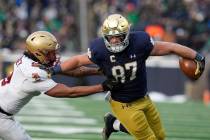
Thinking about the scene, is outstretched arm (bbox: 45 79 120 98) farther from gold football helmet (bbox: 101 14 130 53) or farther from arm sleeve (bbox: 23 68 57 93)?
gold football helmet (bbox: 101 14 130 53)

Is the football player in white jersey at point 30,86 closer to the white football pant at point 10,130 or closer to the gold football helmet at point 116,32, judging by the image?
the white football pant at point 10,130

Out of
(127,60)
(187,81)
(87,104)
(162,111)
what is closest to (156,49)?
(127,60)

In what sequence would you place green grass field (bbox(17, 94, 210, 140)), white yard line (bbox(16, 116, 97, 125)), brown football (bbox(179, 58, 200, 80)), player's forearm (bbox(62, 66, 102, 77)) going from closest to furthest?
1. brown football (bbox(179, 58, 200, 80))
2. player's forearm (bbox(62, 66, 102, 77))
3. green grass field (bbox(17, 94, 210, 140))
4. white yard line (bbox(16, 116, 97, 125))

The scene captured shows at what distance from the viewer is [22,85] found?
5.58 metres

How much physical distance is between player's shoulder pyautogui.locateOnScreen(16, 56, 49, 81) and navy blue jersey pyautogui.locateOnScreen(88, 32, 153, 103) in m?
0.53

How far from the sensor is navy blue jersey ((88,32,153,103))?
586cm

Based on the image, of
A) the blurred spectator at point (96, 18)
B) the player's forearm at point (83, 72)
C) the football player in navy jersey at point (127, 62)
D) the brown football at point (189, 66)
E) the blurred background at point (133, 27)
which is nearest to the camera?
the football player in navy jersey at point (127, 62)

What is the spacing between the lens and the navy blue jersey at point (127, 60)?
19.2ft

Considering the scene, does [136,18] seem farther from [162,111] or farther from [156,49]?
[156,49]

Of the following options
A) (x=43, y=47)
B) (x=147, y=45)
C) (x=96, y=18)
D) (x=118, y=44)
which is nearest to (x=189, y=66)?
(x=147, y=45)

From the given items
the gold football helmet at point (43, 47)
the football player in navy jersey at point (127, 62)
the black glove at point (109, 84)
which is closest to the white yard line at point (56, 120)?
the football player in navy jersey at point (127, 62)

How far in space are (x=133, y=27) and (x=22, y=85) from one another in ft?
26.2

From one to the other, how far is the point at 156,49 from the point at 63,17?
861 centimetres

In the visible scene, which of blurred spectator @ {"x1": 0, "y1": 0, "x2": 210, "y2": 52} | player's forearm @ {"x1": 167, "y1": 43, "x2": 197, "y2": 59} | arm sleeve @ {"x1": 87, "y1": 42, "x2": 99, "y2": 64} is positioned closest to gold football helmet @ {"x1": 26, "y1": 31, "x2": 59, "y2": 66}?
arm sleeve @ {"x1": 87, "y1": 42, "x2": 99, "y2": 64}
